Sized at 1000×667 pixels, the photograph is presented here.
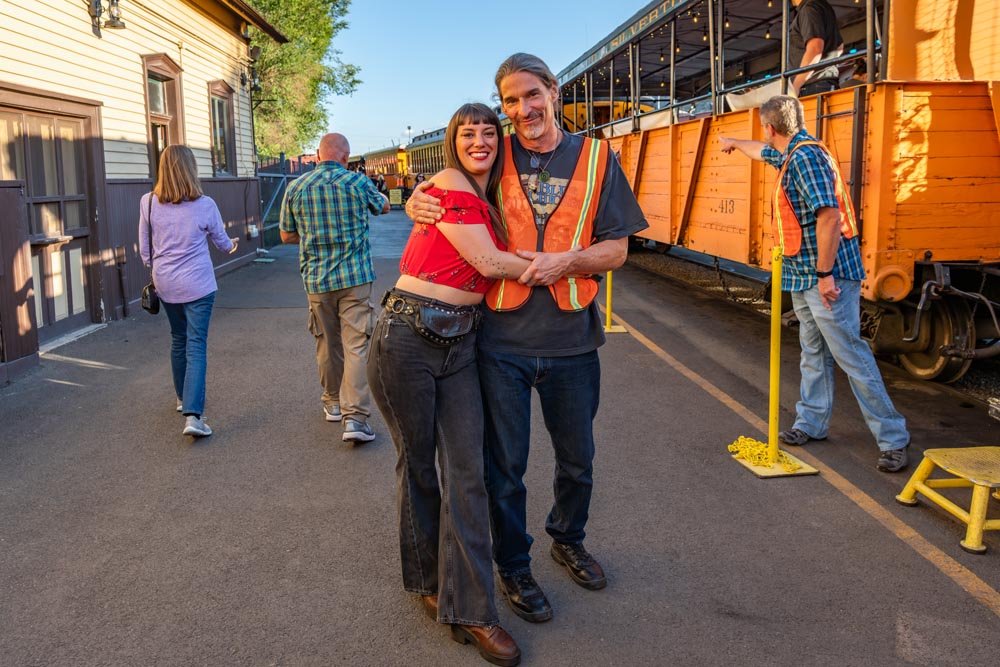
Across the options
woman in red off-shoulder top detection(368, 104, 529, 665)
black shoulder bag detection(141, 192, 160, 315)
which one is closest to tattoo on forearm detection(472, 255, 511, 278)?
woman in red off-shoulder top detection(368, 104, 529, 665)

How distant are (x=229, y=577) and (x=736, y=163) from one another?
5955 millimetres

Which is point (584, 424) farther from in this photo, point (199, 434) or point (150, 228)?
point (150, 228)

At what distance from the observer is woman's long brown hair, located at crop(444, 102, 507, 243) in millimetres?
3008

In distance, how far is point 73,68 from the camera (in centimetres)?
996

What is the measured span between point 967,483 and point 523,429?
98.8 inches

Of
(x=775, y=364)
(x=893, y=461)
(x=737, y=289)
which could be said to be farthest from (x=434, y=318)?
(x=737, y=289)

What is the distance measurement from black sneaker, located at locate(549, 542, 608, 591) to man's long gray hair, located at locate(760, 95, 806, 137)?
9.14 feet

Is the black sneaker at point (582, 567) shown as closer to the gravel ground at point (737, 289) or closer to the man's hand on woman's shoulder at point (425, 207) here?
the man's hand on woman's shoulder at point (425, 207)

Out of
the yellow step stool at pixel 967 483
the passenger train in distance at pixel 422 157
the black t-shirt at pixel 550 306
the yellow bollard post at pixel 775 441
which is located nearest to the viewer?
the black t-shirt at pixel 550 306

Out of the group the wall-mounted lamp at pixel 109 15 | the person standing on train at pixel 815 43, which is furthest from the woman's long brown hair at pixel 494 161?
the wall-mounted lamp at pixel 109 15

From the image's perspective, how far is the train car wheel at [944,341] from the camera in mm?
6410

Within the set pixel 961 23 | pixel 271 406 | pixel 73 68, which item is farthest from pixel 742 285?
pixel 73 68

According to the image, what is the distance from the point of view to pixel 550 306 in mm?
3215

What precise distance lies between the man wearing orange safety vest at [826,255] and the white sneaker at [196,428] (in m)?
3.79
